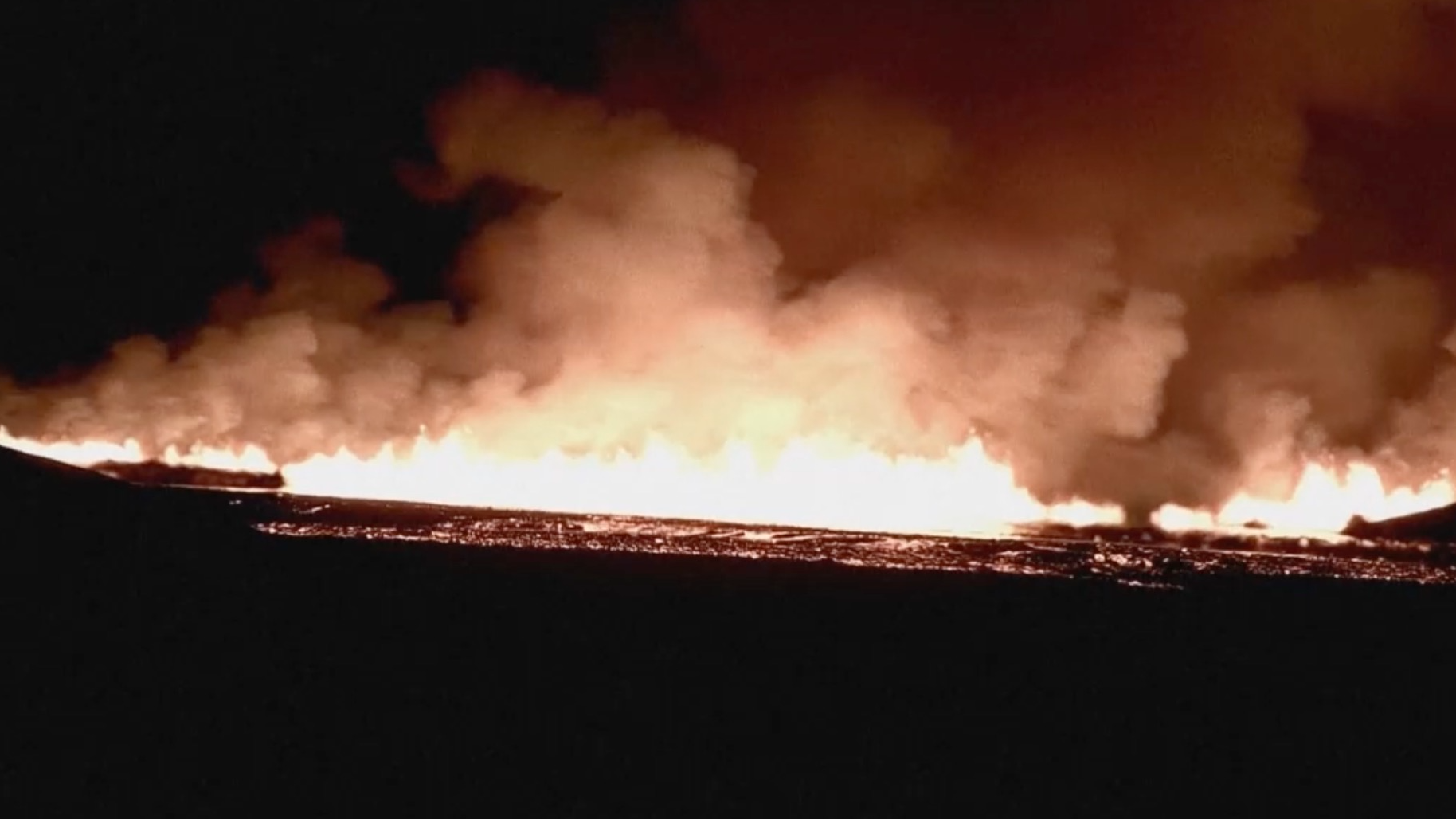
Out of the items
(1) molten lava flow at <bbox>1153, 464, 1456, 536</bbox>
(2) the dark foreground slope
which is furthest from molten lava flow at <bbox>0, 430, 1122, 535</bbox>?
(2) the dark foreground slope

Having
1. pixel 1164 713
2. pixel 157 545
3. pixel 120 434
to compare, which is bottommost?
pixel 1164 713

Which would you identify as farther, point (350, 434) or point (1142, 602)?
point (350, 434)

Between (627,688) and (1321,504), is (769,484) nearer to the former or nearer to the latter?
(1321,504)

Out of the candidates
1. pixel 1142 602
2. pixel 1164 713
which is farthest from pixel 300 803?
pixel 1142 602

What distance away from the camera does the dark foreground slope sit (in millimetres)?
11305

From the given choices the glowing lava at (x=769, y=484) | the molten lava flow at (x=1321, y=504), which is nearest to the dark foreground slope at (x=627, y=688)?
the glowing lava at (x=769, y=484)

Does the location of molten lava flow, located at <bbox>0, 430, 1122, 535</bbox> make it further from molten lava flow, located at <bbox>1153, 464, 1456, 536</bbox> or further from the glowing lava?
molten lava flow, located at <bbox>1153, 464, 1456, 536</bbox>

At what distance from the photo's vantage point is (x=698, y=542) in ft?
100

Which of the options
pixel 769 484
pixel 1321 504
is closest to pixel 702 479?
pixel 769 484

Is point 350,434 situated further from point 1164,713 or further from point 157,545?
point 1164,713

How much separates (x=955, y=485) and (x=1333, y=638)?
80.5 feet

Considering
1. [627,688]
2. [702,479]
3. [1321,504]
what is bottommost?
[627,688]

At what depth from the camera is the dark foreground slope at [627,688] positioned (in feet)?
37.1

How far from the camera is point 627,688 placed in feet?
49.1
